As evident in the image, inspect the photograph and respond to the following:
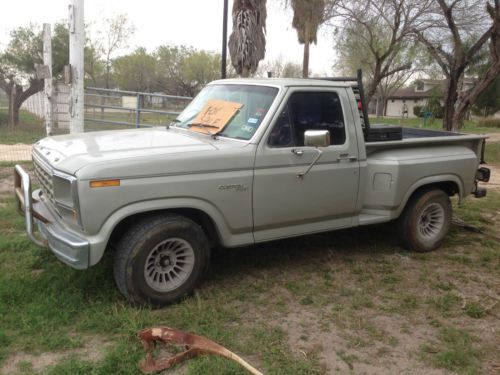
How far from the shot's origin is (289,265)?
5070 millimetres

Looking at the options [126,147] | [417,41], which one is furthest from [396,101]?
[126,147]

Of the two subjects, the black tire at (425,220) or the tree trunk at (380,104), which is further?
the tree trunk at (380,104)

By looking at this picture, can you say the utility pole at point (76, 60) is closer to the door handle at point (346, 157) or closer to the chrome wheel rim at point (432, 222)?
the door handle at point (346, 157)

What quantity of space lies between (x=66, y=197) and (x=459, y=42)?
1483 cm

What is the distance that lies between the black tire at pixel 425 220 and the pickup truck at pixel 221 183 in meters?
0.02

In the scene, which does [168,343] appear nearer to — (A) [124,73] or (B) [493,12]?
(B) [493,12]

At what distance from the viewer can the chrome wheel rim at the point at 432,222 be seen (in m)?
5.65

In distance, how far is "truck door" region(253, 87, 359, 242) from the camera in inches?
168

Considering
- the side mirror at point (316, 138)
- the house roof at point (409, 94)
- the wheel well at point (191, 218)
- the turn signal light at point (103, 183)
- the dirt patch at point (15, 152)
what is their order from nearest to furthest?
1. the turn signal light at point (103, 183)
2. the wheel well at point (191, 218)
3. the side mirror at point (316, 138)
4. the dirt patch at point (15, 152)
5. the house roof at point (409, 94)

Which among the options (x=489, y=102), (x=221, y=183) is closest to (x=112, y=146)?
(x=221, y=183)

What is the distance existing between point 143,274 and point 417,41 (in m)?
16.2

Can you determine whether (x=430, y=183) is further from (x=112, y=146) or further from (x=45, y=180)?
(x=45, y=180)

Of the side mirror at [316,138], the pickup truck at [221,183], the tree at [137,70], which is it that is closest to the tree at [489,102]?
the tree at [137,70]

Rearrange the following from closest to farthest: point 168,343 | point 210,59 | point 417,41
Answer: point 168,343 < point 417,41 < point 210,59
